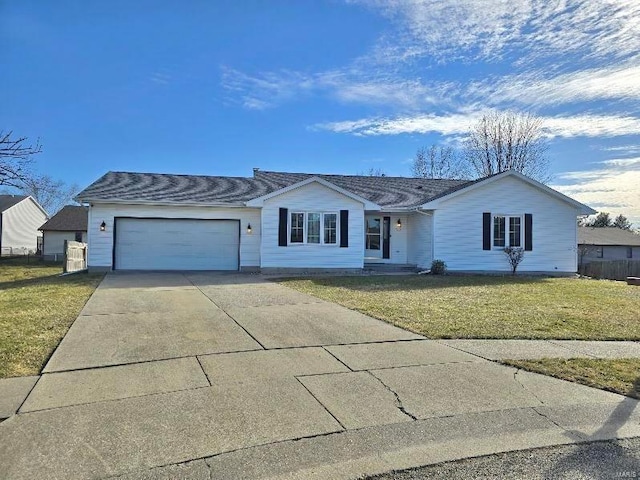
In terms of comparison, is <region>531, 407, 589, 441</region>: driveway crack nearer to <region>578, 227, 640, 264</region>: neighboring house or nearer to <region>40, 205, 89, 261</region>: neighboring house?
<region>40, 205, 89, 261</region>: neighboring house

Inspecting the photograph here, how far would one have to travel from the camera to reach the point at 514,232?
1888 cm

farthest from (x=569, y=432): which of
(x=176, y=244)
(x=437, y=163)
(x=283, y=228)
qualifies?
(x=437, y=163)

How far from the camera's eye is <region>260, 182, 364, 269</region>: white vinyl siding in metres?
17.5

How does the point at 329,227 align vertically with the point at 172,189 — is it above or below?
below

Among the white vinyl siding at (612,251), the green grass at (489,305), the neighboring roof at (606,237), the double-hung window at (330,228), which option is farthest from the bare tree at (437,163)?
the green grass at (489,305)

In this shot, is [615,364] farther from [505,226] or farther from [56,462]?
[505,226]

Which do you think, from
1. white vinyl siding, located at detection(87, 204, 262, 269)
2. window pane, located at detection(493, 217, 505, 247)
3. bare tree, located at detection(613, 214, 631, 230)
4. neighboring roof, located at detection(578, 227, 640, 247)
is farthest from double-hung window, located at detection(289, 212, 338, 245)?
bare tree, located at detection(613, 214, 631, 230)

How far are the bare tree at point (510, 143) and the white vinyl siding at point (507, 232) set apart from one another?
57.2ft

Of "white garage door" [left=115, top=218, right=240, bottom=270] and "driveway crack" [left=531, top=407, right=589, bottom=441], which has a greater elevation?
"white garage door" [left=115, top=218, right=240, bottom=270]

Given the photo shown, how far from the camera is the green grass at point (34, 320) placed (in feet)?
17.7

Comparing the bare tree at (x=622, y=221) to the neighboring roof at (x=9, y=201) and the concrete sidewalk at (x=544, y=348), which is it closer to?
the concrete sidewalk at (x=544, y=348)

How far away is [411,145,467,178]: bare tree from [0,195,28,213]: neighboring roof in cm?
3561

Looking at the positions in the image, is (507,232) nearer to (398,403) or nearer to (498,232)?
(498,232)

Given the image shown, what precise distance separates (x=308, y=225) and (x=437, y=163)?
26.1 m
